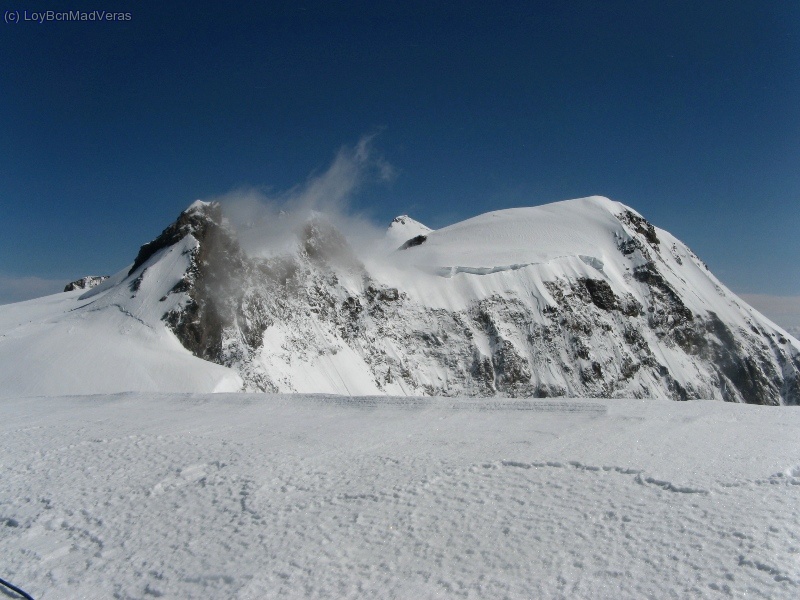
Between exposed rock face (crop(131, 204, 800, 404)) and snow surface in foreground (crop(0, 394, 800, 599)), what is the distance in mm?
24535

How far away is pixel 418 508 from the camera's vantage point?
18.1 feet

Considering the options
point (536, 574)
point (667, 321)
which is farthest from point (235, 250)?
point (667, 321)

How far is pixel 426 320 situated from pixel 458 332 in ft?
11.1

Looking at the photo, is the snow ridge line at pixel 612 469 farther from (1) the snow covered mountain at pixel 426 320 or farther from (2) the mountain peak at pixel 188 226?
(2) the mountain peak at pixel 188 226

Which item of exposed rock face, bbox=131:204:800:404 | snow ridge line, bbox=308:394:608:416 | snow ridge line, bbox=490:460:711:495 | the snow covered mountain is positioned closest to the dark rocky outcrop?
the snow covered mountain

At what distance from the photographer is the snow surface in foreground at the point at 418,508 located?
14.2 ft

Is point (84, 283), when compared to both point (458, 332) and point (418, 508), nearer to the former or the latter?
point (458, 332)

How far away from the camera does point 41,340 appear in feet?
87.6

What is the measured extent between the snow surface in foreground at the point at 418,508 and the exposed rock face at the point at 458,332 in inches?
966

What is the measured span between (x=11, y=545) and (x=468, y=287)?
2050 inches

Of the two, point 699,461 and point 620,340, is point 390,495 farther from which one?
point 620,340

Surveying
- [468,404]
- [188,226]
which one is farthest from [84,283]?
[468,404]

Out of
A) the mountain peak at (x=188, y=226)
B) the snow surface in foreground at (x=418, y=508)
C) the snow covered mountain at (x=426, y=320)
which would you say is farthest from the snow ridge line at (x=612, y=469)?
the mountain peak at (x=188, y=226)

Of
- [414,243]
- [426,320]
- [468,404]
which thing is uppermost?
[414,243]
